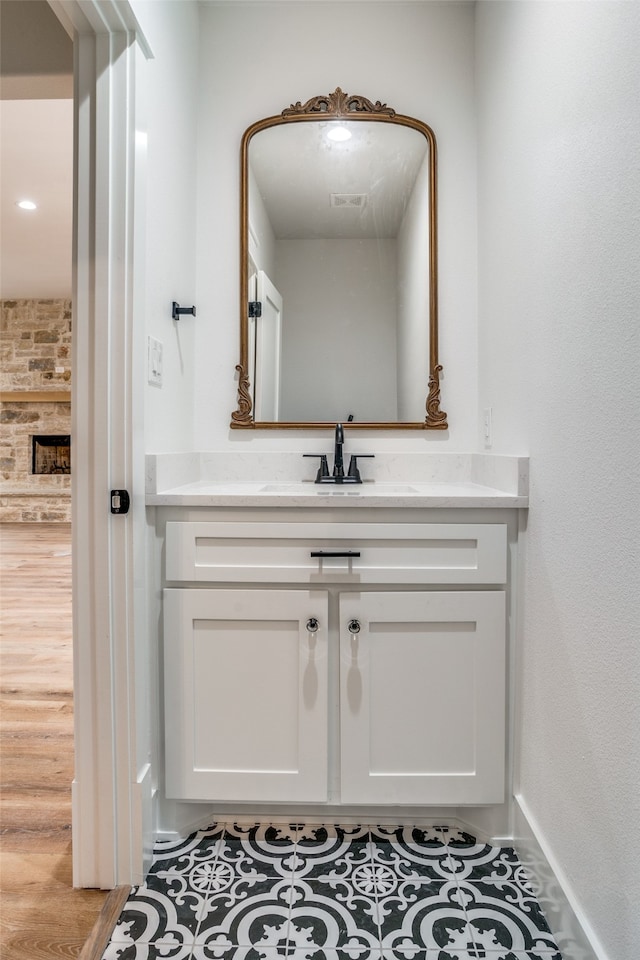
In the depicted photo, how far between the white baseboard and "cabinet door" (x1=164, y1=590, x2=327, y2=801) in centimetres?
50

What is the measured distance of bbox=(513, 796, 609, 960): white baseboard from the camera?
1071mm

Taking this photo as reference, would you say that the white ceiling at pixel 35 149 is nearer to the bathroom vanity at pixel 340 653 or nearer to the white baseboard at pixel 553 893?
the bathroom vanity at pixel 340 653

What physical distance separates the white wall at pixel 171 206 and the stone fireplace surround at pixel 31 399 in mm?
5463

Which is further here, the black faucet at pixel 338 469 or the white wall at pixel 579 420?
the black faucet at pixel 338 469

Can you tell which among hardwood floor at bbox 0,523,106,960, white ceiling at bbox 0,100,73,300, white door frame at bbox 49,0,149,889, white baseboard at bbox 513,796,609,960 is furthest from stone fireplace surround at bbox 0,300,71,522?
white baseboard at bbox 513,796,609,960

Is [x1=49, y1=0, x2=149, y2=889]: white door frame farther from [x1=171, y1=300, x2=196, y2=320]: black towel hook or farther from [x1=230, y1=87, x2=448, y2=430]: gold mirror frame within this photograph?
[x1=230, y1=87, x2=448, y2=430]: gold mirror frame

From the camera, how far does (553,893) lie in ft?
3.99

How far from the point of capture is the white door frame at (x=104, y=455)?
1.29 meters

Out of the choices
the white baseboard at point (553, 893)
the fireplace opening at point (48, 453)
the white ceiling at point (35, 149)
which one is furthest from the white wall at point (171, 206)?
the fireplace opening at point (48, 453)

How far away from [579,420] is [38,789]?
1.83m

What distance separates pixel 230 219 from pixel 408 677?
163cm

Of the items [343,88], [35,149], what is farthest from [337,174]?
[35,149]

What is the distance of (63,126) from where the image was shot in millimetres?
3068

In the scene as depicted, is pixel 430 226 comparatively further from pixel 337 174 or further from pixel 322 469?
pixel 322 469
